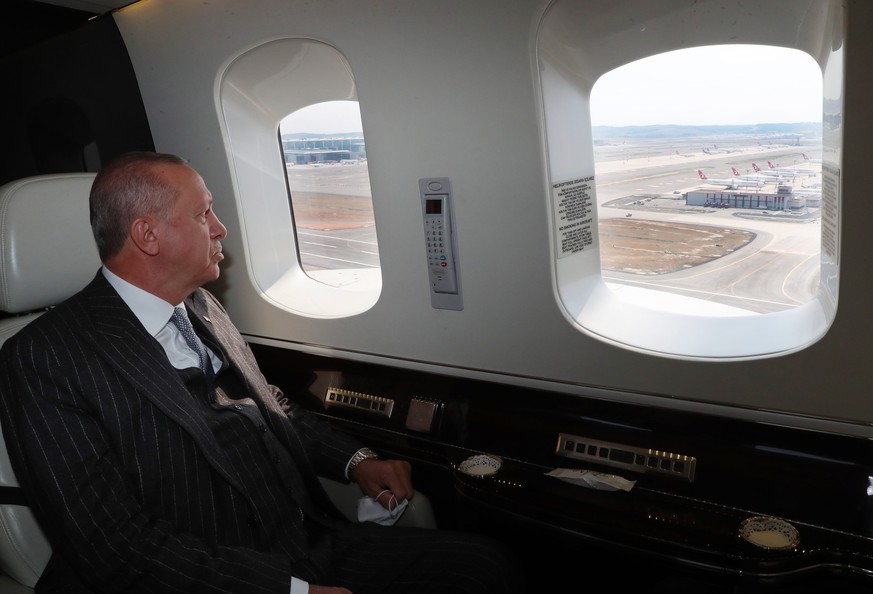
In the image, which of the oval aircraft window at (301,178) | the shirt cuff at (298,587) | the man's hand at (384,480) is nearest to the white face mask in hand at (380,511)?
the man's hand at (384,480)

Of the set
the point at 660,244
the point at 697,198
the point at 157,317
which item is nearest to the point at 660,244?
the point at 660,244

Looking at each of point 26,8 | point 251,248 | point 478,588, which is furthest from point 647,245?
point 26,8

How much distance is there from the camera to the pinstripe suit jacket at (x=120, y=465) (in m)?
1.58

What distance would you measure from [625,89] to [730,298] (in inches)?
27.8

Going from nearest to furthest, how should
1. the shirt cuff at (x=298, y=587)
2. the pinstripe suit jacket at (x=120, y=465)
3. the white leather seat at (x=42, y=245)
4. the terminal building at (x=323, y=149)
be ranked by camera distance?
1. the pinstripe suit jacket at (x=120, y=465)
2. the shirt cuff at (x=298, y=587)
3. the white leather seat at (x=42, y=245)
4. the terminal building at (x=323, y=149)

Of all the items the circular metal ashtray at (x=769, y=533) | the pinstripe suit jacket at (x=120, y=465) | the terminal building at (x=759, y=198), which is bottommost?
the circular metal ashtray at (x=769, y=533)

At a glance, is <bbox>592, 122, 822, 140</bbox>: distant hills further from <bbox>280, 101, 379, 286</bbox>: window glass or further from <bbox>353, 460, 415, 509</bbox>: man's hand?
<bbox>353, 460, 415, 509</bbox>: man's hand

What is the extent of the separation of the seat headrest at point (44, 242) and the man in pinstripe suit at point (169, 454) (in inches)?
14.5

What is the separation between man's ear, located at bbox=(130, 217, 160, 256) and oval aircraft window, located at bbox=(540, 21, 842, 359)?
1149mm

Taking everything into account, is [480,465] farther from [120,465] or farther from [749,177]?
[749,177]

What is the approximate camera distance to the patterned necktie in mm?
1977

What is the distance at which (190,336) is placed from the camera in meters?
1.98

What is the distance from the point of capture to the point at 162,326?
1887 mm

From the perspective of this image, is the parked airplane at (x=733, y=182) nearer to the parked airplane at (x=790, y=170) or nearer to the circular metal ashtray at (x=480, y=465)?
the parked airplane at (x=790, y=170)
